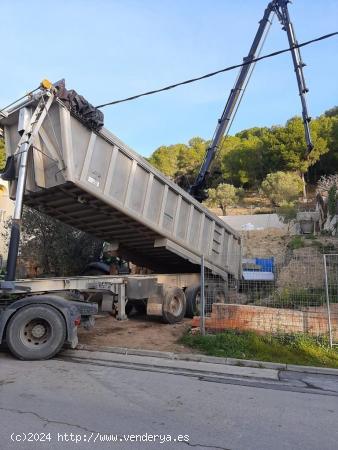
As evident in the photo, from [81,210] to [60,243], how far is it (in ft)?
25.0

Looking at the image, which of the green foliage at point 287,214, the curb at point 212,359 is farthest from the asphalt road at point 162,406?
the green foliage at point 287,214

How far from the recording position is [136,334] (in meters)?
10.1

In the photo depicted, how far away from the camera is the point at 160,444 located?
409 cm

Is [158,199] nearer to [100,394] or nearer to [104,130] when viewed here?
[104,130]

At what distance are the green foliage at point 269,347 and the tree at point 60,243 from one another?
877cm

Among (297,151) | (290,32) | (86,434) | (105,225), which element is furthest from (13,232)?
(297,151)

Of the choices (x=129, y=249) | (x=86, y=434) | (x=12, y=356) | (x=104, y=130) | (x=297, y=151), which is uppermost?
(x=297, y=151)

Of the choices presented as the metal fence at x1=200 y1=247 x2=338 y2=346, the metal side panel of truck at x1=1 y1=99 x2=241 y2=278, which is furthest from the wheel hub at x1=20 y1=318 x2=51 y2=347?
the metal fence at x1=200 y1=247 x2=338 y2=346

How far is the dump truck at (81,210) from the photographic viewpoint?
7.95m

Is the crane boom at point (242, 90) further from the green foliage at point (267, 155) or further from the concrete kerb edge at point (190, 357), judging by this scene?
the green foliage at point (267, 155)

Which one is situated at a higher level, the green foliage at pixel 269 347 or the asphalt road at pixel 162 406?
the green foliage at pixel 269 347

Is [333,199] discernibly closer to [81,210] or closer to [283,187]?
[81,210]

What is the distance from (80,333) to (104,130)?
4.46 m

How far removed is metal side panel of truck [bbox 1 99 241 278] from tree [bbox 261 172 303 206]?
116ft
